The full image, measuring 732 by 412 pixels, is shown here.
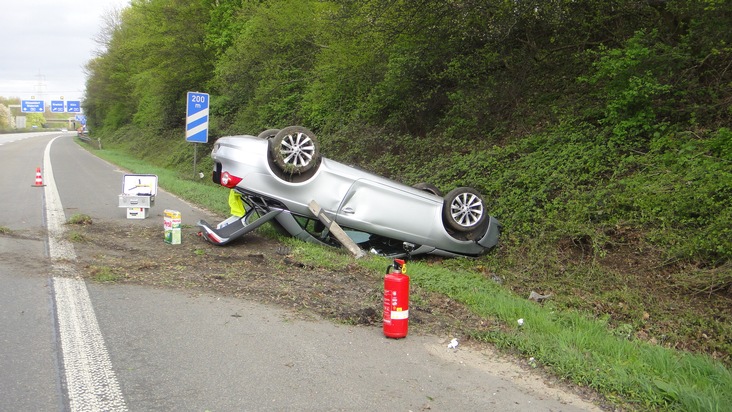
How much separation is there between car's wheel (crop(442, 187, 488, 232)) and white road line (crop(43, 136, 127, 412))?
16.6 ft

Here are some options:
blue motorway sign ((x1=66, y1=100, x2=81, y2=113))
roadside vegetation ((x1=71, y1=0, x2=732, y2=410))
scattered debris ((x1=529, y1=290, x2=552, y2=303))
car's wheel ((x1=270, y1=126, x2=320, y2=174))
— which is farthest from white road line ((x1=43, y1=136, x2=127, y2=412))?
blue motorway sign ((x1=66, y1=100, x2=81, y2=113))

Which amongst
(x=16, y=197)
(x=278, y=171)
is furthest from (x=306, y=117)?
Answer: (x=278, y=171)

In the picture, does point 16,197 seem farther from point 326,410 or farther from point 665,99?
point 665,99

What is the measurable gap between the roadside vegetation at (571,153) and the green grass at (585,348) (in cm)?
2

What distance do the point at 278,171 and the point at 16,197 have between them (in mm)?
7971

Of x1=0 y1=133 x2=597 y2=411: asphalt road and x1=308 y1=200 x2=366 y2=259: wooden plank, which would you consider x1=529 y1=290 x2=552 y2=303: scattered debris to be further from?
x1=0 y1=133 x2=597 y2=411: asphalt road

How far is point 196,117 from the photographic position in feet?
52.9

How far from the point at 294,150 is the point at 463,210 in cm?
276

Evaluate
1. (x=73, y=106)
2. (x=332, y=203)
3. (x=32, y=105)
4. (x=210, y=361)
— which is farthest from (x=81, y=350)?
(x=32, y=105)

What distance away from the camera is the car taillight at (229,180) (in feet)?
26.3

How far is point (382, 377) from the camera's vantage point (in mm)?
4301

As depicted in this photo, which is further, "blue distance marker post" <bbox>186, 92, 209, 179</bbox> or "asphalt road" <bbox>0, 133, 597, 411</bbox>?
"blue distance marker post" <bbox>186, 92, 209, 179</bbox>

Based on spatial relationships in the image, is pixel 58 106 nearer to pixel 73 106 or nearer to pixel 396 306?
pixel 73 106

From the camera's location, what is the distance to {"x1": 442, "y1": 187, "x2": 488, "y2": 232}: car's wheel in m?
8.83
